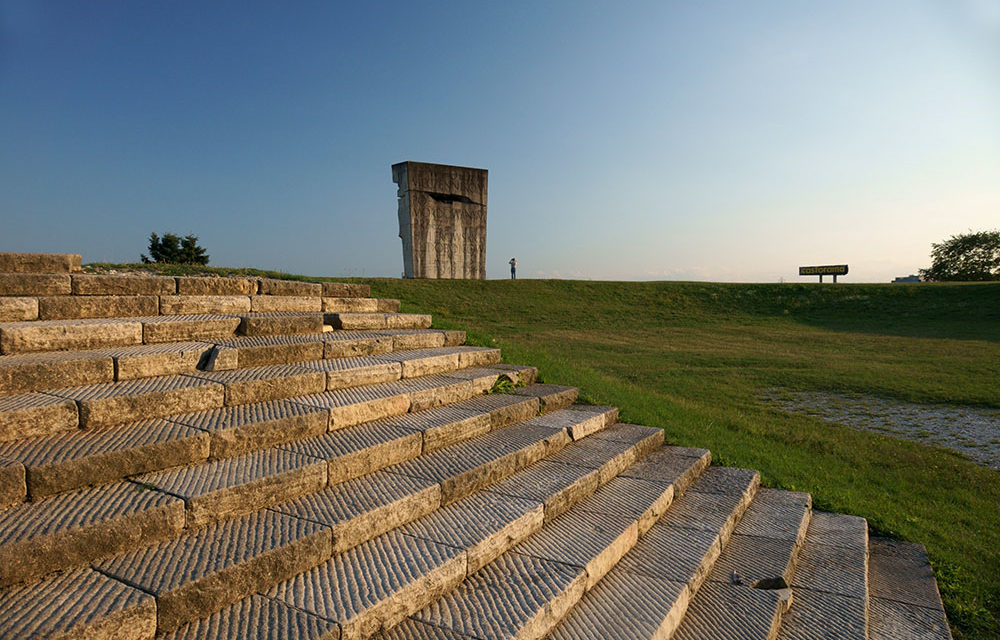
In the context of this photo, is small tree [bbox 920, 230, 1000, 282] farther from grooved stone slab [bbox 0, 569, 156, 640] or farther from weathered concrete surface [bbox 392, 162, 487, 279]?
grooved stone slab [bbox 0, 569, 156, 640]

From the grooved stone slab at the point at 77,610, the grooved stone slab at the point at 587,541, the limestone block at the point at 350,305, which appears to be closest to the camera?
the grooved stone slab at the point at 77,610

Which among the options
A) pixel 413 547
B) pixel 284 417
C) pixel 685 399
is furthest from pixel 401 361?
pixel 685 399

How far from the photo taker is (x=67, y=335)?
378 cm

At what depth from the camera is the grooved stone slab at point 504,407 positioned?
4555mm

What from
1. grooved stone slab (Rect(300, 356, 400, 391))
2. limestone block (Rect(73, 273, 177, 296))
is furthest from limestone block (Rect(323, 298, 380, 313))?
grooved stone slab (Rect(300, 356, 400, 391))

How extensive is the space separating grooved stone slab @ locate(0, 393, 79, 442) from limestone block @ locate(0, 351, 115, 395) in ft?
0.41

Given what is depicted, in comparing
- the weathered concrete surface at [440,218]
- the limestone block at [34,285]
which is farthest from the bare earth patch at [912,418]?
the weathered concrete surface at [440,218]

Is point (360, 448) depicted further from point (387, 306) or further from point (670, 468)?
point (387, 306)

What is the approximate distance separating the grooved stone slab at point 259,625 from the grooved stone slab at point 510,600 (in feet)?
1.56

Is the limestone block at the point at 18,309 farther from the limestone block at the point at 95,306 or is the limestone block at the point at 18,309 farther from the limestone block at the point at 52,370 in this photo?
the limestone block at the point at 52,370

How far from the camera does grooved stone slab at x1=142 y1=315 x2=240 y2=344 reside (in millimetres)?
4242

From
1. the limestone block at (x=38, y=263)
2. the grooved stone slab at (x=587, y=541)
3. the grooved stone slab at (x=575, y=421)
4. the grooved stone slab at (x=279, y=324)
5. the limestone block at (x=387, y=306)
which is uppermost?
the limestone block at (x=38, y=263)

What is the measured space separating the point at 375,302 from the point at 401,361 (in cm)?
237

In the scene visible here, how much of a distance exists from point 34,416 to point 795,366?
12031 millimetres
